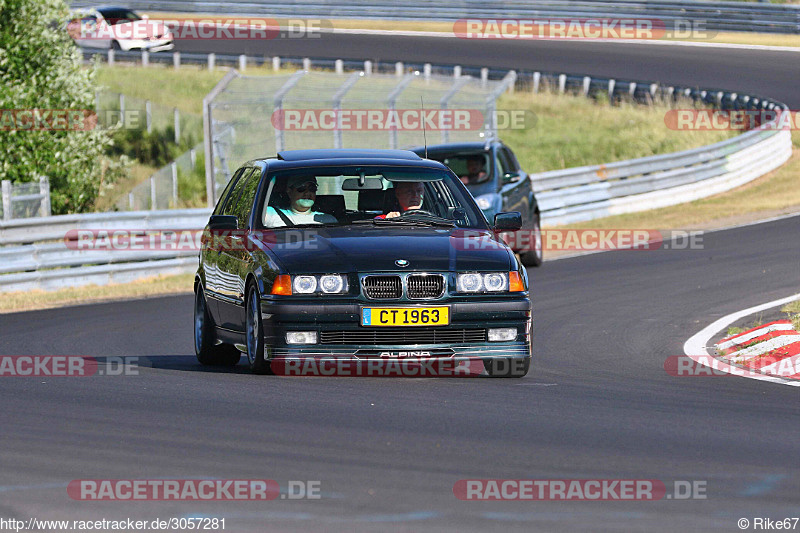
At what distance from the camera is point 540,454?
6.72 m

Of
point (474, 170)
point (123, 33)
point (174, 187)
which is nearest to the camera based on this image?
point (474, 170)

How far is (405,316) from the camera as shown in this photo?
9117 millimetres

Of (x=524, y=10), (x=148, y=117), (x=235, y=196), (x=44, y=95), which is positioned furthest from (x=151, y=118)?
(x=235, y=196)

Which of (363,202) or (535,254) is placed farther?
(535,254)

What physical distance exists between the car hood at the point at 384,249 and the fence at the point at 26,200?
11.7 meters

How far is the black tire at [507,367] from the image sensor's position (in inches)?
377

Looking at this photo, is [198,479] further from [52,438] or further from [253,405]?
[253,405]

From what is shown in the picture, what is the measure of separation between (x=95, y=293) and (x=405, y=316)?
1006 centimetres

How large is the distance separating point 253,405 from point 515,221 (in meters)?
2.82
